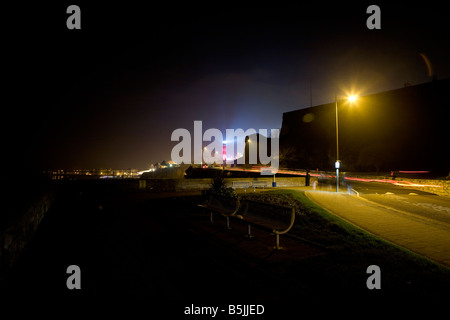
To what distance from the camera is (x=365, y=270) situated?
14.7ft

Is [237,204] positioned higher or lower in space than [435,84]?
lower

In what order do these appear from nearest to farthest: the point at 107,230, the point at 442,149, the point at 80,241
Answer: the point at 80,241 → the point at 107,230 → the point at 442,149

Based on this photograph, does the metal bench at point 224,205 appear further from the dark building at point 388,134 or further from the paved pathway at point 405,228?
the dark building at point 388,134

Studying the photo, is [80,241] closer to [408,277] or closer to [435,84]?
[408,277]

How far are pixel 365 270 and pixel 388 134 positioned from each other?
56366 millimetres

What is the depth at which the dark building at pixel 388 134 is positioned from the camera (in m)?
45.2

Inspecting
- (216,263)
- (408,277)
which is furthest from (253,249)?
(408,277)

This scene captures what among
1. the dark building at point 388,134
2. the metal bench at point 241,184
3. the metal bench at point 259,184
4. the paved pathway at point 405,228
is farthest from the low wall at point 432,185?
the dark building at point 388,134

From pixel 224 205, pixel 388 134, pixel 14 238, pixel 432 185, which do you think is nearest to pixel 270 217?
pixel 224 205

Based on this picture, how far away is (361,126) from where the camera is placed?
58219 mm

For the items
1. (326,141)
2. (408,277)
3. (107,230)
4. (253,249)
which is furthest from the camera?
(326,141)

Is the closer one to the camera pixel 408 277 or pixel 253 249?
pixel 408 277
